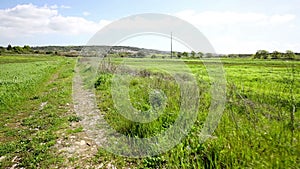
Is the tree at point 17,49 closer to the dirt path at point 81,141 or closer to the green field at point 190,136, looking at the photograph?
the green field at point 190,136

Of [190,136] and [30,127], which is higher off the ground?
[190,136]

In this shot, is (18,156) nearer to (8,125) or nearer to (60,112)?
(8,125)

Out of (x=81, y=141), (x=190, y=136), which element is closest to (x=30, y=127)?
(x=81, y=141)

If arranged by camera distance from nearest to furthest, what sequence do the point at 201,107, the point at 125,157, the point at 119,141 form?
the point at 125,157
the point at 119,141
the point at 201,107

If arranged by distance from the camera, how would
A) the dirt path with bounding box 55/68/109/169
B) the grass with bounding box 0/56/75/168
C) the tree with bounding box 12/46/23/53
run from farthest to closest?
the tree with bounding box 12/46/23/53 < the grass with bounding box 0/56/75/168 < the dirt path with bounding box 55/68/109/169

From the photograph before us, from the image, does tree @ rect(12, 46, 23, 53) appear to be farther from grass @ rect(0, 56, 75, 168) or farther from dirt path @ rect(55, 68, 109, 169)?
dirt path @ rect(55, 68, 109, 169)

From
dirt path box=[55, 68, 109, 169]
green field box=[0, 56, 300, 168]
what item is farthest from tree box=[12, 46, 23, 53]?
dirt path box=[55, 68, 109, 169]

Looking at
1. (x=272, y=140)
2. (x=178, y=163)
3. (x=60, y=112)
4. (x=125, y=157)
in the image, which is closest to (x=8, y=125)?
(x=60, y=112)

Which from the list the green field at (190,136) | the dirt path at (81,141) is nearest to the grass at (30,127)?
the green field at (190,136)

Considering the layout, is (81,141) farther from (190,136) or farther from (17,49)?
(17,49)

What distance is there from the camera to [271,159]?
11.8ft

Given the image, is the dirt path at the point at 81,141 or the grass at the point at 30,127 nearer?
the dirt path at the point at 81,141

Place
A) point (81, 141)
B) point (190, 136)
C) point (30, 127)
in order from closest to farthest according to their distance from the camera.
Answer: point (190, 136) < point (81, 141) < point (30, 127)

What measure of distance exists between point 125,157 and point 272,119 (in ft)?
11.3
